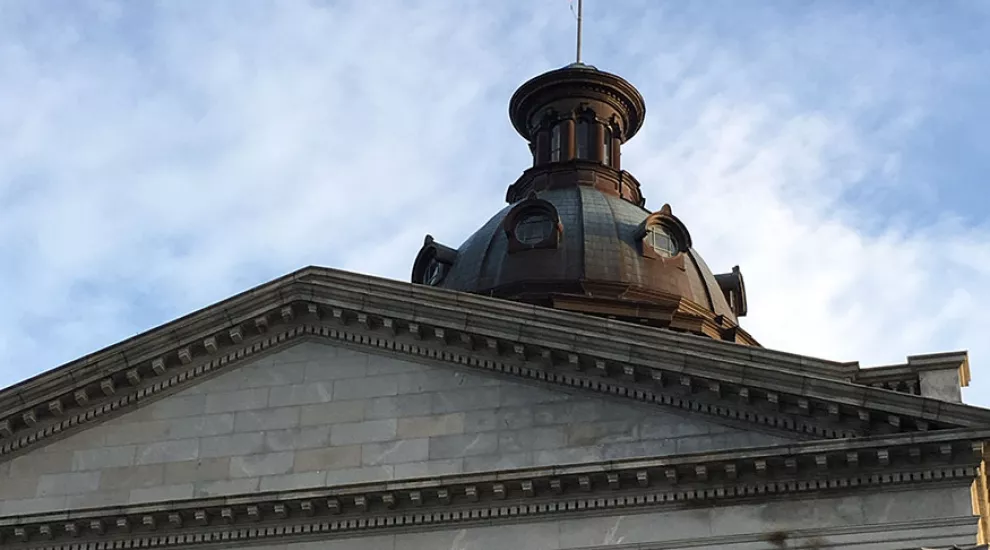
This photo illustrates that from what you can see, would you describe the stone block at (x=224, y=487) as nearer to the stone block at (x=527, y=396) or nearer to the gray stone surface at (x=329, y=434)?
the gray stone surface at (x=329, y=434)

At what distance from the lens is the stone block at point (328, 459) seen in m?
24.4

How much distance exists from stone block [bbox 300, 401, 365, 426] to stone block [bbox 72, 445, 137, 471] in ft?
9.45

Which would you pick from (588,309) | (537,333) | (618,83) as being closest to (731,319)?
(588,309)

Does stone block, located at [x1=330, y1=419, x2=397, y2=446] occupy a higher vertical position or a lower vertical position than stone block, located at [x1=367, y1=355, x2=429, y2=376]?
lower

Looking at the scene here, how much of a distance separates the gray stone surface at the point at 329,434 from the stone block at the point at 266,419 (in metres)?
0.02

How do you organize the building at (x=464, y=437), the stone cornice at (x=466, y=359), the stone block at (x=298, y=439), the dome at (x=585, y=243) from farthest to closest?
the dome at (x=585, y=243) < the stone block at (x=298, y=439) < the stone cornice at (x=466, y=359) < the building at (x=464, y=437)

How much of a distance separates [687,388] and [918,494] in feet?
11.5

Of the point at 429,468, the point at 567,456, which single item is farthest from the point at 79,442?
the point at 567,456

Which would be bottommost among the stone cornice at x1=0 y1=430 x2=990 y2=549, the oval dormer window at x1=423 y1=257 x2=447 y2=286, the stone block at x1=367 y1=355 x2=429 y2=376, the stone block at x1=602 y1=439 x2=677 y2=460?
the stone cornice at x1=0 y1=430 x2=990 y2=549

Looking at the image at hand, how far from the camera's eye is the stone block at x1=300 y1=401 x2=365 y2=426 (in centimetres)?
2483

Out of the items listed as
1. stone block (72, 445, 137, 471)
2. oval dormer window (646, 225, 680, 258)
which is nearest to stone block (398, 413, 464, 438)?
stone block (72, 445, 137, 471)

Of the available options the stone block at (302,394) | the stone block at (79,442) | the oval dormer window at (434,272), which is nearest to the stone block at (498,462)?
the stone block at (302,394)

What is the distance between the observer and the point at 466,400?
24.4 metres

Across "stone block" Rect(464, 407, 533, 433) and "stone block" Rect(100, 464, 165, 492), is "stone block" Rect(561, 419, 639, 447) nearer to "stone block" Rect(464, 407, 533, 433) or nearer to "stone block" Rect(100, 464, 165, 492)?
"stone block" Rect(464, 407, 533, 433)
